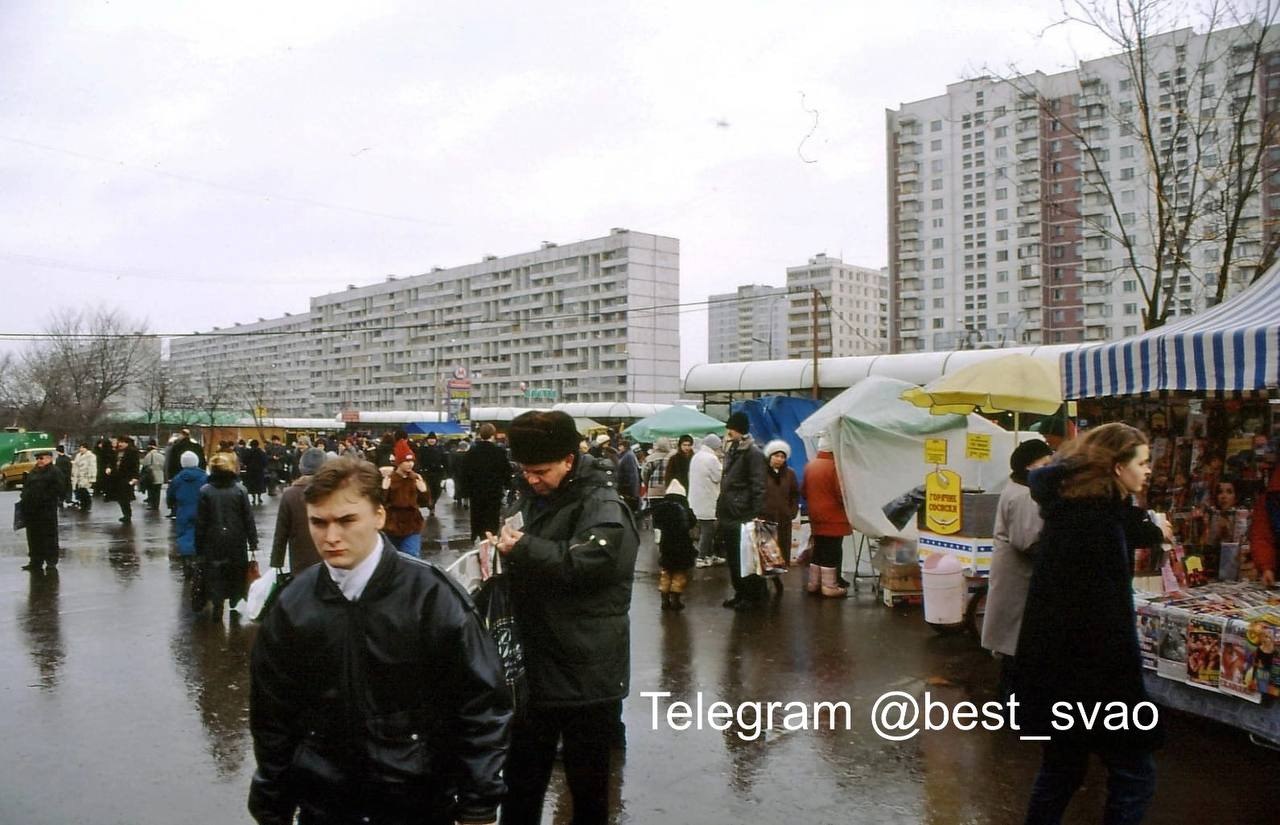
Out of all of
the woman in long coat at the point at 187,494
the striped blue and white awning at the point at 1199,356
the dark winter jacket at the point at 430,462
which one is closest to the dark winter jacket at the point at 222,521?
the woman in long coat at the point at 187,494

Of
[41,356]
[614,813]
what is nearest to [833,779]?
[614,813]

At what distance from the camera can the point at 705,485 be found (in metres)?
13.0

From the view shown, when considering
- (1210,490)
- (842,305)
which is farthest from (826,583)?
(842,305)

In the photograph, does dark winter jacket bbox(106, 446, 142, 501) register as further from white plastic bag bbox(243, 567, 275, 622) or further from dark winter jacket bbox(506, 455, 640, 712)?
dark winter jacket bbox(506, 455, 640, 712)

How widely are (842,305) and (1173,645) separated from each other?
158268mm

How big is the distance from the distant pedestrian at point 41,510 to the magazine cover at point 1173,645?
1302 centimetres

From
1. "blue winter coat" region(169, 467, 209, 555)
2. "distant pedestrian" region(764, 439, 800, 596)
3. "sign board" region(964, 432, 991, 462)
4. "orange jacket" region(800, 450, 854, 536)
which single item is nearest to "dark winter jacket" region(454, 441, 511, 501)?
"blue winter coat" region(169, 467, 209, 555)

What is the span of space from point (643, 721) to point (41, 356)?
67291mm

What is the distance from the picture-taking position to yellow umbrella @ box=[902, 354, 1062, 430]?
10.3m

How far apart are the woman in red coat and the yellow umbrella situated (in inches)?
56.7

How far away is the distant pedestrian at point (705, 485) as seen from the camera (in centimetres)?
1286

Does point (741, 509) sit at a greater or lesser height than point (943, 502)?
lesser

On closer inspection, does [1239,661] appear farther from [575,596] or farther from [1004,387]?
[1004,387]

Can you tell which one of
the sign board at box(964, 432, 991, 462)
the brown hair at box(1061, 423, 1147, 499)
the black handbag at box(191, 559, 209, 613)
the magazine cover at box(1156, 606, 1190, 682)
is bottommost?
the black handbag at box(191, 559, 209, 613)
